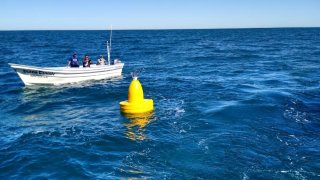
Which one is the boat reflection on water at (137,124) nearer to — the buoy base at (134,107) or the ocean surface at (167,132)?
the ocean surface at (167,132)

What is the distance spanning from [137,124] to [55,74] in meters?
12.4

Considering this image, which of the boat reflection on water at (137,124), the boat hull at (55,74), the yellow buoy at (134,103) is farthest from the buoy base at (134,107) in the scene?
the boat hull at (55,74)

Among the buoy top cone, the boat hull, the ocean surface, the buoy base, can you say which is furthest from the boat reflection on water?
the boat hull

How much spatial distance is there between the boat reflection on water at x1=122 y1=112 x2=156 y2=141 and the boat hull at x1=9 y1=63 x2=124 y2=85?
10.7m

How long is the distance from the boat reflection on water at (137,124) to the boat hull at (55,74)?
10.7 meters

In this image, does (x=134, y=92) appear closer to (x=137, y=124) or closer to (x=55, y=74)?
(x=137, y=124)

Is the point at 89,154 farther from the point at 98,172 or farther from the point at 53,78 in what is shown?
the point at 53,78

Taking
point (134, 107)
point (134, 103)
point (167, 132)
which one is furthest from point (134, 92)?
point (167, 132)

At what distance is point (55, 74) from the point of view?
25.4 meters

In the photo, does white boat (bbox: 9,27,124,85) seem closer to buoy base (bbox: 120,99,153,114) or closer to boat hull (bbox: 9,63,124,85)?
boat hull (bbox: 9,63,124,85)

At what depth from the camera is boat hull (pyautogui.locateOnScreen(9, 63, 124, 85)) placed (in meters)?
24.8

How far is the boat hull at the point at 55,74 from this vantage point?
24.8 meters

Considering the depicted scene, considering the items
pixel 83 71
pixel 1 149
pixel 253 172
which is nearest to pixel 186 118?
pixel 253 172

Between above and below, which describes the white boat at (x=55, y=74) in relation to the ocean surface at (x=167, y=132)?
above
